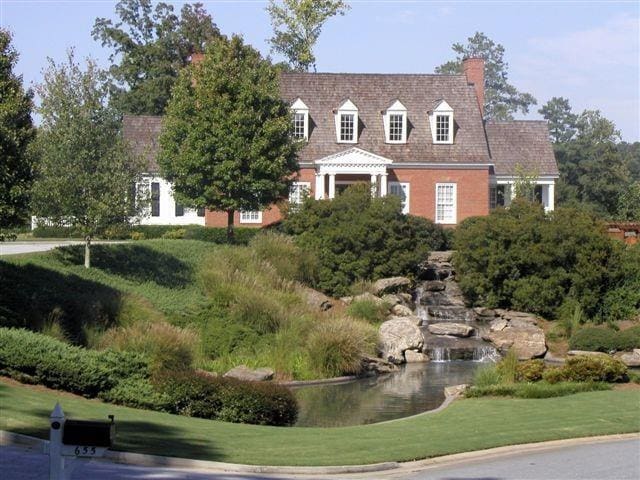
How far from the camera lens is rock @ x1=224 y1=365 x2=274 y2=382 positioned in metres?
26.5

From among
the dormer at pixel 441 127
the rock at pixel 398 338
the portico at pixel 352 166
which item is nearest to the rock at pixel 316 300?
the rock at pixel 398 338

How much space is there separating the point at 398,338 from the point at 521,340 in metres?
4.19

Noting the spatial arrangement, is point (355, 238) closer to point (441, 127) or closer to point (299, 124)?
point (299, 124)

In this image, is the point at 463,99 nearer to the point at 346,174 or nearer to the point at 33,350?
the point at 346,174

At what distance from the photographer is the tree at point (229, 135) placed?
42281 mm

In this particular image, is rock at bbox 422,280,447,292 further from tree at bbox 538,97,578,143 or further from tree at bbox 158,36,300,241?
tree at bbox 538,97,578,143

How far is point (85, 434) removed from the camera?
25.3 ft

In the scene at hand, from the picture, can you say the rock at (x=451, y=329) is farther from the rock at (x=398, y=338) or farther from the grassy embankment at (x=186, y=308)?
the grassy embankment at (x=186, y=308)

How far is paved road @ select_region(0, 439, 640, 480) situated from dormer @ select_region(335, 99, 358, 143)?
36.9m

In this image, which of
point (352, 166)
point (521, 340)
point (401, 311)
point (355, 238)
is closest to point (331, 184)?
point (352, 166)

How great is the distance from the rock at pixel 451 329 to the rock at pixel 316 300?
3.68 metres

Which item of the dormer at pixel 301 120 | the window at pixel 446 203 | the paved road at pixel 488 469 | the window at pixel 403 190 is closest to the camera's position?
the paved road at pixel 488 469

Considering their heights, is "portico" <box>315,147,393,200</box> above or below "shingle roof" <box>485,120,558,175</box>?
below

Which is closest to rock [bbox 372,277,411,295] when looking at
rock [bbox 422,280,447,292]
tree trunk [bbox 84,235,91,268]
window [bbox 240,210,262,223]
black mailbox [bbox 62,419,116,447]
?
rock [bbox 422,280,447,292]
